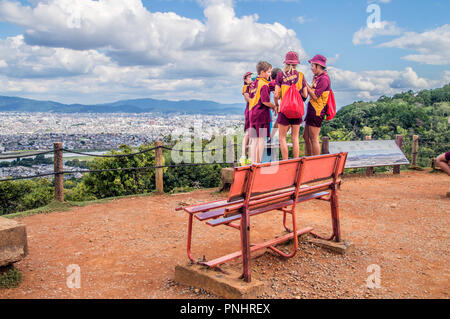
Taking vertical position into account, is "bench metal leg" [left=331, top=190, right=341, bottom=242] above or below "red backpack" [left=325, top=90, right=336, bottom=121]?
below

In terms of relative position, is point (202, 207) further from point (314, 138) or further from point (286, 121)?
point (314, 138)

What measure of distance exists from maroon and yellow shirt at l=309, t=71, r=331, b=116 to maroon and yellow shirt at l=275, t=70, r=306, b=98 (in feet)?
1.04

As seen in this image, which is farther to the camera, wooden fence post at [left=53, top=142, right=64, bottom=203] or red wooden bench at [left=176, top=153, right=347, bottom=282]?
wooden fence post at [left=53, top=142, right=64, bottom=203]

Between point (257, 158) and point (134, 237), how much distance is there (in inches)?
106

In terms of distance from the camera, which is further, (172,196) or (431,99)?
(431,99)

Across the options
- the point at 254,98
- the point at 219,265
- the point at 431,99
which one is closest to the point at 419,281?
the point at 219,265

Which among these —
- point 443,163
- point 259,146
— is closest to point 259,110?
point 259,146

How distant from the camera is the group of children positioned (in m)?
6.30

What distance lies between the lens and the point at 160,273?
4059 mm

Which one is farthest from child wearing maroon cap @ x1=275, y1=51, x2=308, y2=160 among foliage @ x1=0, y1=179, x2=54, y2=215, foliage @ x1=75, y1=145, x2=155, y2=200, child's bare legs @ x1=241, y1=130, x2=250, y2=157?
foliage @ x1=0, y1=179, x2=54, y2=215

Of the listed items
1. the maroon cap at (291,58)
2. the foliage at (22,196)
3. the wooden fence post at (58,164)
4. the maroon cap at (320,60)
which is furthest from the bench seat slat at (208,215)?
the foliage at (22,196)

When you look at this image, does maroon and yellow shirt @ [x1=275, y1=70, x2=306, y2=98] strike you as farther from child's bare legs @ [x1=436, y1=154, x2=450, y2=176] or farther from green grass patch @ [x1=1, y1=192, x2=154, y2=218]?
green grass patch @ [x1=1, y1=192, x2=154, y2=218]

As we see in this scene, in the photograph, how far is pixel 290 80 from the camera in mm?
6234
